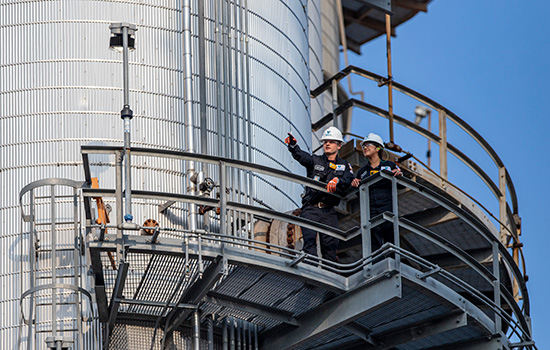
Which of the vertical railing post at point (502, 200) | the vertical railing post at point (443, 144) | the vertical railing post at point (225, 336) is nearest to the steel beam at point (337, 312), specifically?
the vertical railing post at point (225, 336)

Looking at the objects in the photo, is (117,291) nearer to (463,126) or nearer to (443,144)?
(443,144)

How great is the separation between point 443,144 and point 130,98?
5942 millimetres

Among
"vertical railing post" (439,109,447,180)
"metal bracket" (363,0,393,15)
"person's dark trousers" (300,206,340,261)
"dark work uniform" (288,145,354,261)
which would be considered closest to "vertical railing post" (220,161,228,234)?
"dark work uniform" (288,145,354,261)

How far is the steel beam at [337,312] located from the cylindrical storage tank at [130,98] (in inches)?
91.8

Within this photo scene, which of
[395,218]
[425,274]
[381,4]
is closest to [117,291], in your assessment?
[395,218]

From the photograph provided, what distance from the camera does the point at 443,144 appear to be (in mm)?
19938

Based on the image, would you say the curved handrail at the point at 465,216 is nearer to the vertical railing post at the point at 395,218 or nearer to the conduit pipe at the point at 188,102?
the vertical railing post at the point at 395,218

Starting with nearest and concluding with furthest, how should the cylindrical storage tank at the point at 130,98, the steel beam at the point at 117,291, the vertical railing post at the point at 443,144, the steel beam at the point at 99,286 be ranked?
the steel beam at the point at 117,291
the steel beam at the point at 99,286
the cylindrical storage tank at the point at 130,98
the vertical railing post at the point at 443,144

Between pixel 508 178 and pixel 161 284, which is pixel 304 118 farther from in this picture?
pixel 161 284

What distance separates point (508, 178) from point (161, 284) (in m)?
7.89

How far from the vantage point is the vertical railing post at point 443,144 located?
1958cm

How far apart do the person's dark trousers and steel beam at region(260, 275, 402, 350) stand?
28.6 inches

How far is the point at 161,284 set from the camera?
1569 centimetres

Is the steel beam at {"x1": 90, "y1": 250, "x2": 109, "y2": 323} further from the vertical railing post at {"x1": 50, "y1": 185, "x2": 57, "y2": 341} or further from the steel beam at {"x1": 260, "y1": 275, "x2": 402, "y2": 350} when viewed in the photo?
the steel beam at {"x1": 260, "y1": 275, "x2": 402, "y2": 350}
